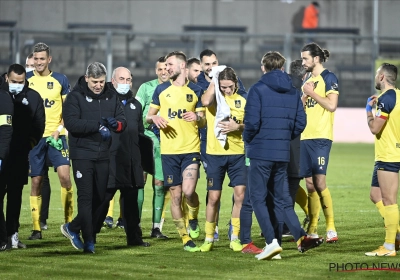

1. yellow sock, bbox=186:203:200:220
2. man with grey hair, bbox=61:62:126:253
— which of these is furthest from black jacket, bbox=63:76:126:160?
yellow sock, bbox=186:203:200:220

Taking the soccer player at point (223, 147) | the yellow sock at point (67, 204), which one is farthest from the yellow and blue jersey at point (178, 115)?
the yellow sock at point (67, 204)

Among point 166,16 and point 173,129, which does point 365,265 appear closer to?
point 173,129

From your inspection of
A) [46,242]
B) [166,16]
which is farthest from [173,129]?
[166,16]

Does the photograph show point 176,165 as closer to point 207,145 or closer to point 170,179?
point 170,179

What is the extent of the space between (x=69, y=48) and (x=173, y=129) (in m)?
17.6

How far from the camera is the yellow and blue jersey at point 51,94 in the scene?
443 inches

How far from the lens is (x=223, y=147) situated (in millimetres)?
9672

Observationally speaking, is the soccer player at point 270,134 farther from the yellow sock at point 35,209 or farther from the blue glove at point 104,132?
the yellow sock at point 35,209

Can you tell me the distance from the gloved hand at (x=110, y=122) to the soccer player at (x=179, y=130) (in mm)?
587

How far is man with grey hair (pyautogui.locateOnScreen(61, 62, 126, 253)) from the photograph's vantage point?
934 centimetres

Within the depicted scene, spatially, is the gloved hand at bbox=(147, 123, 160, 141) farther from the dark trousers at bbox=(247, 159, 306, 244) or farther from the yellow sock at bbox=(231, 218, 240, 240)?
the dark trousers at bbox=(247, 159, 306, 244)

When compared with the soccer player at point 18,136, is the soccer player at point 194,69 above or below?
above
